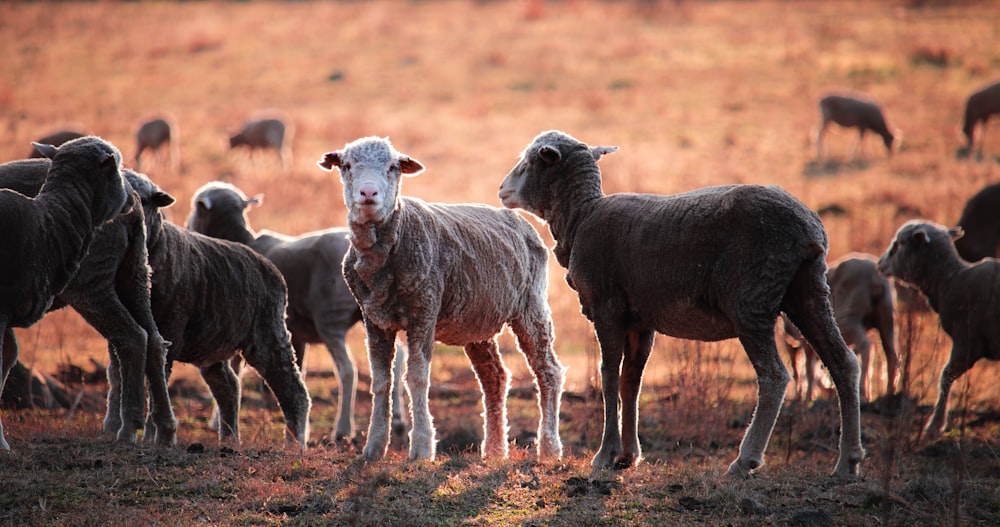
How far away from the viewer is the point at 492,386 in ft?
32.6

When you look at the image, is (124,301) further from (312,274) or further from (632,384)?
(632,384)

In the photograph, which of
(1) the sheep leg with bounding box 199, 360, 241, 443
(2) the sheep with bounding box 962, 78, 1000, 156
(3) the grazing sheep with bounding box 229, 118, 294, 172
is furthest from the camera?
(3) the grazing sheep with bounding box 229, 118, 294, 172

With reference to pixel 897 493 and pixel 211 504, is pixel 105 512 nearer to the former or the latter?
pixel 211 504

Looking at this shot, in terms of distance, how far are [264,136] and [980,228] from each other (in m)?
18.1

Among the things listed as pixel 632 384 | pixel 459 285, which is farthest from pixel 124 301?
pixel 632 384

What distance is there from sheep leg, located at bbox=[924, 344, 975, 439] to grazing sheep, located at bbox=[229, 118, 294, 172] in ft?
65.9

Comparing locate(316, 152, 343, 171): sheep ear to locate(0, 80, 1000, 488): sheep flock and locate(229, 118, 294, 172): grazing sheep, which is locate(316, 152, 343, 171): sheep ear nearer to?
locate(0, 80, 1000, 488): sheep flock

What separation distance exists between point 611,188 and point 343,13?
26.9m

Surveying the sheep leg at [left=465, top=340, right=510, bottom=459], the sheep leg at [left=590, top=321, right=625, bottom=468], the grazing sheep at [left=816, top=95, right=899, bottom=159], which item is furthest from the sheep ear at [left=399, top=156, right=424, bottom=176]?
the grazing sheep at [left=816, top=95, right=899, bottom=159]

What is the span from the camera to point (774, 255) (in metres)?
7.39

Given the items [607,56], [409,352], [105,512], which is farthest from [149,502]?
[607,56]

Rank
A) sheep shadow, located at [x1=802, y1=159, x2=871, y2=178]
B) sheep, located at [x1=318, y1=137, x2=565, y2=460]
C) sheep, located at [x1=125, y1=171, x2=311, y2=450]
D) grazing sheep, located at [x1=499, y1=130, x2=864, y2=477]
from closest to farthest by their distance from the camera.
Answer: grazing sheep, located at [x1=499, y1=130, x2=864, y2=477]
sheep, located at [x1=318, y1=137, x2=565, y2=460]
sheep, located at [x1=125, y1=171, x2=311, y2=450]
sheep shadow, located at [x1=802, y1=159, x2=871, y2=178]

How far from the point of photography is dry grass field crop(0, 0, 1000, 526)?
23.3ft

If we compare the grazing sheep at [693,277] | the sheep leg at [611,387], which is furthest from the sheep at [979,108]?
the sheep leg at [611,387]
